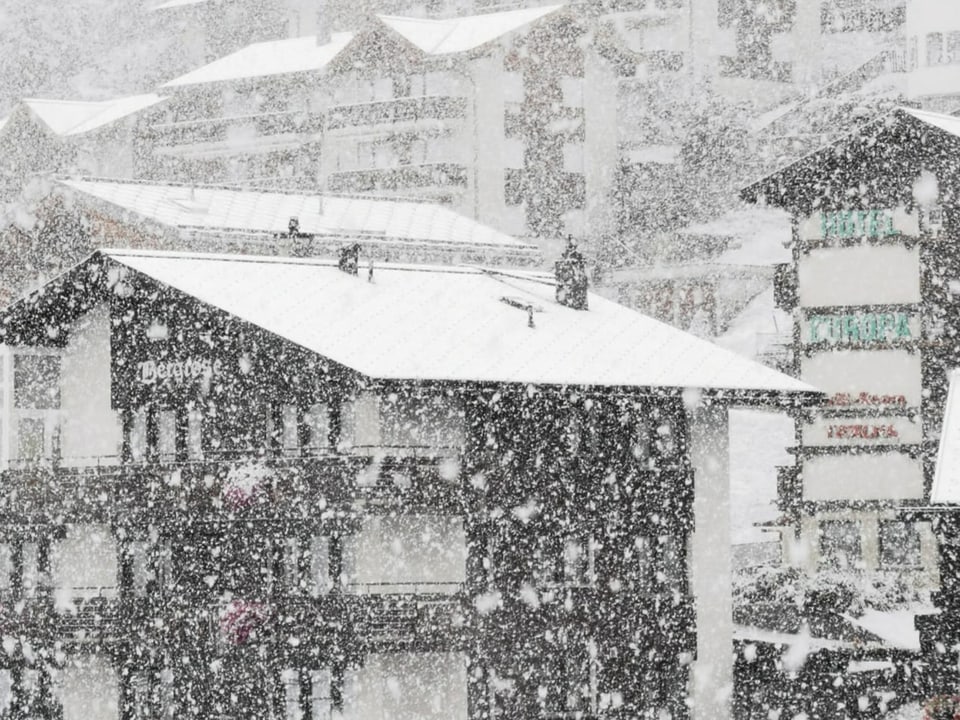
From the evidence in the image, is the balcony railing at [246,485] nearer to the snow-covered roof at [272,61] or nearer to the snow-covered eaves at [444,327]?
the snow-covered eaves at [444,327]

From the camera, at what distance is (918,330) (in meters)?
32.3

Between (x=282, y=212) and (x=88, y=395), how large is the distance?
10984mm

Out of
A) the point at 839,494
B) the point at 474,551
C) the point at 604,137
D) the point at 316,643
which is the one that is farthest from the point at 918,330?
the point at 604,137

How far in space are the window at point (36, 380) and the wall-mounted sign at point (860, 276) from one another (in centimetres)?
1339

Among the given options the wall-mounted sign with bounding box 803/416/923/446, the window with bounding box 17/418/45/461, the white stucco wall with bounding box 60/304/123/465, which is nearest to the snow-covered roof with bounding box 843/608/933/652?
the wall-mounted sign with bounding box 803/416/923/446

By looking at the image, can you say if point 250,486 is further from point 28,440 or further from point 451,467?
point 28,440

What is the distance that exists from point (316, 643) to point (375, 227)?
1626cm

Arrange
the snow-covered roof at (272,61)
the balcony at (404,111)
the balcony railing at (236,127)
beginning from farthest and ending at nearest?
the snow-covered roof at (272,61), the balcony railing at (236,127), the balcony at (404,111)

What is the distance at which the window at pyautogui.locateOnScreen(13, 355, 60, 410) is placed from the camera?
30.9 meters

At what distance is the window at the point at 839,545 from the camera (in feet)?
110

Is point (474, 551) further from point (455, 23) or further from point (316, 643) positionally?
point (455, 23)

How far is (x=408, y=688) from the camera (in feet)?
84.1

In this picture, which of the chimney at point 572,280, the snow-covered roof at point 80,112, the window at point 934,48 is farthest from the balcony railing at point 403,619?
the window at point 934,48

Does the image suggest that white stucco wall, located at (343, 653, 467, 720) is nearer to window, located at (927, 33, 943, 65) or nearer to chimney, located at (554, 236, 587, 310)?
chimney, located at (554, 236, 587, 310)
